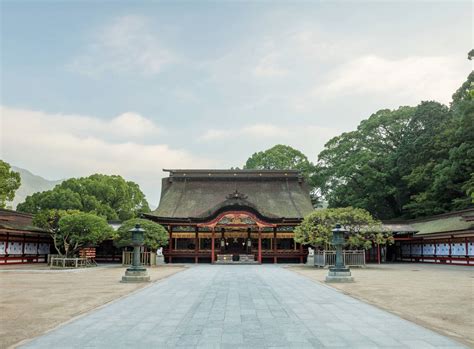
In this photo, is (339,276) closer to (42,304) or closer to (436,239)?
(42,304)

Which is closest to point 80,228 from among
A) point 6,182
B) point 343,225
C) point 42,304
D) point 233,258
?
point 233,258

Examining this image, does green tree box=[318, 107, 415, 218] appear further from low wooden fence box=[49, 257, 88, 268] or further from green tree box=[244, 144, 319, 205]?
low wooden fence box=[49, 257, 88, 268]

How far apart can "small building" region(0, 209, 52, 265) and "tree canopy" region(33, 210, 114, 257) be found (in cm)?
305

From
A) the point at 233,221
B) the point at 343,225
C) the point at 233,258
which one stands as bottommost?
the point at 233,258

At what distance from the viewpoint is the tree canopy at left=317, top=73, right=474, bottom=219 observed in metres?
39.0

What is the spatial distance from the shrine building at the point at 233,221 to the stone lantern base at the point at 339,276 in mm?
18656

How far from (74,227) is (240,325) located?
23.8 m

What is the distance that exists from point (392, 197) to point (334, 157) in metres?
8.49

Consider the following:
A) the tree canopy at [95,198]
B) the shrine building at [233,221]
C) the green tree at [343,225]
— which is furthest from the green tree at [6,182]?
the green tree at [343,225]

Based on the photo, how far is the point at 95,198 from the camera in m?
Result: 49.8

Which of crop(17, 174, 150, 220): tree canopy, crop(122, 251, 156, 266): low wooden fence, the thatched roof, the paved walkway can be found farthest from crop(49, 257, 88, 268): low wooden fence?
the paved walkway

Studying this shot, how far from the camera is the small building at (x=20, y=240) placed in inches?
1298

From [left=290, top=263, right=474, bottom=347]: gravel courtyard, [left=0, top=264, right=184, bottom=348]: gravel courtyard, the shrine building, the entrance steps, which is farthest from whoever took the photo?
the entrance steps

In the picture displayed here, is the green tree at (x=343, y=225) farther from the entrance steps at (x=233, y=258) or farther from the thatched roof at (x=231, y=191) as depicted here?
the entrance steps at (x=233, y=258)
